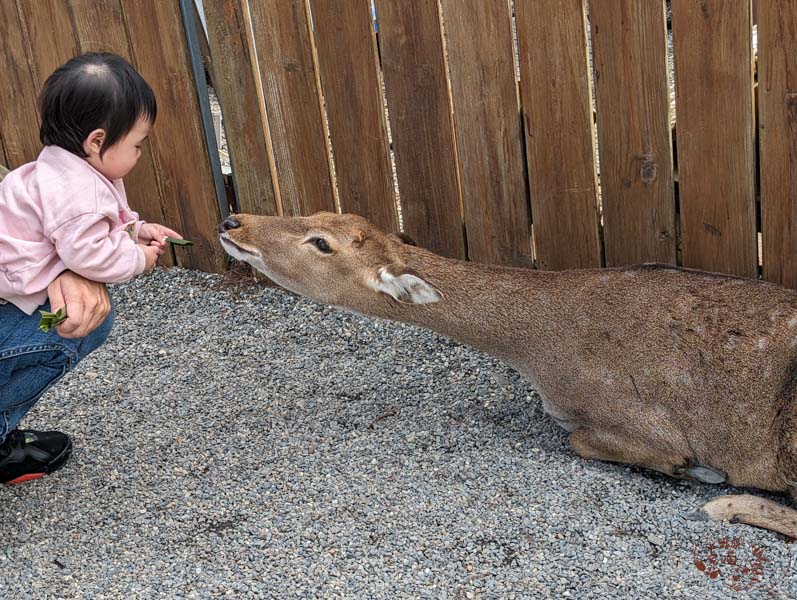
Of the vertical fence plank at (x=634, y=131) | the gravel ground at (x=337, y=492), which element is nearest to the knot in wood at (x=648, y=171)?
the vertical fence plank at (x=634, y=131)

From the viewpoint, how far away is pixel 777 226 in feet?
15.9

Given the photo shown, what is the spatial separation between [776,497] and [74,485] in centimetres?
314

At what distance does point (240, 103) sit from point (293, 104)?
1.27 feet

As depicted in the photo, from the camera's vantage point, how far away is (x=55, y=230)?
148 inches

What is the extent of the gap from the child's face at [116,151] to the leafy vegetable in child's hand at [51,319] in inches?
24.2

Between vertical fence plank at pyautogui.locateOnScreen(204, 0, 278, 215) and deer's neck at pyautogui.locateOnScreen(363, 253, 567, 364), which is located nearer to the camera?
deer's neck at pyautogui.locateOnScreen(363, 253, 567, 364)

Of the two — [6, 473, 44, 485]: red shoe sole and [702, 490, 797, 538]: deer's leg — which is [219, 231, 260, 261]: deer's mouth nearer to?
[6, 473, 44, 485]: red shoe sole

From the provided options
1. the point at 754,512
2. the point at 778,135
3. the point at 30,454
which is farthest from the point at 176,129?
the point at 754,512

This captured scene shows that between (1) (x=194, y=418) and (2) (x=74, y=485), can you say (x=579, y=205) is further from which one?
(2) (x=74, y=485)

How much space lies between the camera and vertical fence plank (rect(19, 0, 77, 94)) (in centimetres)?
629

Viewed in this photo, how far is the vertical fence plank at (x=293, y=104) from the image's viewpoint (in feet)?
18.5

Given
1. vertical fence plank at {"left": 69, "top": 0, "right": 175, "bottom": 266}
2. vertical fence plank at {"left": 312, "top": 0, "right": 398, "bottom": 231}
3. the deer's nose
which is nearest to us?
the deer's nose

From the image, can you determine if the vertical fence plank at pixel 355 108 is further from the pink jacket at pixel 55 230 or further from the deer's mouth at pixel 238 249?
the pink jacket at pixel 55 230

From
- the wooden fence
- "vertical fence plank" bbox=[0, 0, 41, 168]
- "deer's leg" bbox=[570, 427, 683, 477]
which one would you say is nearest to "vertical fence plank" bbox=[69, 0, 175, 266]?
the wooden fence
